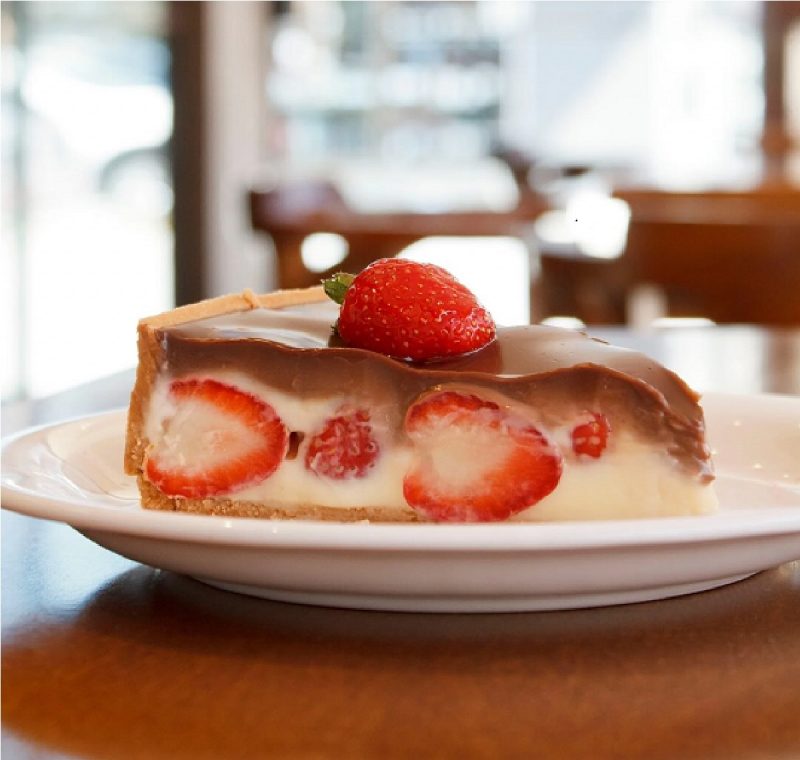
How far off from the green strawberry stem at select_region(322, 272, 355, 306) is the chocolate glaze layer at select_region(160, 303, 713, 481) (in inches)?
1.6

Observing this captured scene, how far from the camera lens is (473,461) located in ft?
2.48

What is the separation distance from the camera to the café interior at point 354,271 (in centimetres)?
52

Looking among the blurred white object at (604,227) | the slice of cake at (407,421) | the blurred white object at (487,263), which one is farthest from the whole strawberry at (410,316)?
the blurred white object at (487,263)

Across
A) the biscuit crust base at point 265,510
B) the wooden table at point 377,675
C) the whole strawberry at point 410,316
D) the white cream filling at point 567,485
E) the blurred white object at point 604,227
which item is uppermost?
the blurred white object at point 604,227

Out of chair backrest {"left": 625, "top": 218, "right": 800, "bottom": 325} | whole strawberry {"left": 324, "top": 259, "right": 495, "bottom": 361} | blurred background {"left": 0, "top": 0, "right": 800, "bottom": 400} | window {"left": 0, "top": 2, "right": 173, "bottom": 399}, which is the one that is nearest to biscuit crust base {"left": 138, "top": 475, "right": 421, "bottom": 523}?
whole strawberry {"left": 324, "top": 259, "right": 495, "bottom": 361}

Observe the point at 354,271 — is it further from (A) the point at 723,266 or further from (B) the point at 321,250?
(A) the point at 723,266

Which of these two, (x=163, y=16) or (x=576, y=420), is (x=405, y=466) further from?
(x=163, y=16)

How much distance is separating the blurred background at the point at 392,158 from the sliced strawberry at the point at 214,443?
0.69 metres

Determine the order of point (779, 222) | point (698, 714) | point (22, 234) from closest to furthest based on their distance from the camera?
point (698, 714) → point (779, 222) → point (22, 234)

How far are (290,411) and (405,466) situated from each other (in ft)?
0.30

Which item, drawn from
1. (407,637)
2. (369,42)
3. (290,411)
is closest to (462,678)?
(407,637)

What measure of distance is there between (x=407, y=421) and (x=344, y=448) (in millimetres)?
52

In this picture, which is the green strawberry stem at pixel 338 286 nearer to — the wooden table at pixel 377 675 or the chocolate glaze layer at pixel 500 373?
the chocolate glaze layer at pixel 500 373

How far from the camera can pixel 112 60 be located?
18.0ft
